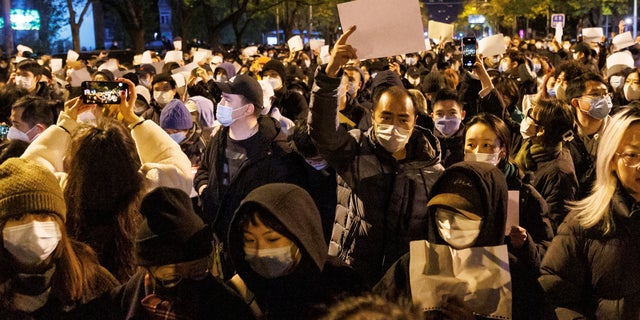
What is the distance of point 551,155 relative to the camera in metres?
5.96

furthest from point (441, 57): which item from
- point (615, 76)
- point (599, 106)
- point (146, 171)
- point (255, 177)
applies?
point (146, 171)

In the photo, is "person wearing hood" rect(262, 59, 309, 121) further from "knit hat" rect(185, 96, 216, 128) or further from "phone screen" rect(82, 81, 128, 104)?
"phone screen" rect(82, 81, 128, 104)

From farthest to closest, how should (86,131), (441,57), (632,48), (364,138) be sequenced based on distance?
(632,48) → (441,57) → (364,138) → (86,131)

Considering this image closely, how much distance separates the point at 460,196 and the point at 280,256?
78 cm

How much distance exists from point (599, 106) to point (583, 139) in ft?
1.31

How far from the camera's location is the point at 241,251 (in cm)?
336

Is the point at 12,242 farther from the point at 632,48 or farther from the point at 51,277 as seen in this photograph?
the point at 632,48

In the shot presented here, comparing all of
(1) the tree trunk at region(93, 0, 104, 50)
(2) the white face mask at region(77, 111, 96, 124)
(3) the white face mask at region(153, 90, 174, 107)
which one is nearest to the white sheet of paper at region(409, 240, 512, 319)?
(2) the white face mask at region(77, 111, 96, 124)

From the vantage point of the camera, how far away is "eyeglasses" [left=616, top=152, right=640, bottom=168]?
3.56 metres

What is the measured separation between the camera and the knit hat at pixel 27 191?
3484mm

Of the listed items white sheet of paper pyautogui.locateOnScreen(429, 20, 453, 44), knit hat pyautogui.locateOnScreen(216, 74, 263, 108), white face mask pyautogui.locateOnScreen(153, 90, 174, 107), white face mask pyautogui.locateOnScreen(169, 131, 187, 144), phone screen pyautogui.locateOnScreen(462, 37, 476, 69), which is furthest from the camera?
white sheet of paper pyautogui.locateOnScreen(429, 20, 453, 44)

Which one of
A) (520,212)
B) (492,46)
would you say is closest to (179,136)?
(520,212)

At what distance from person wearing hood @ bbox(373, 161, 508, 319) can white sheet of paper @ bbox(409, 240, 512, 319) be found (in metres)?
0.05

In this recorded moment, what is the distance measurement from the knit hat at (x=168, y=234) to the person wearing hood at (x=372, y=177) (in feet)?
3.94
